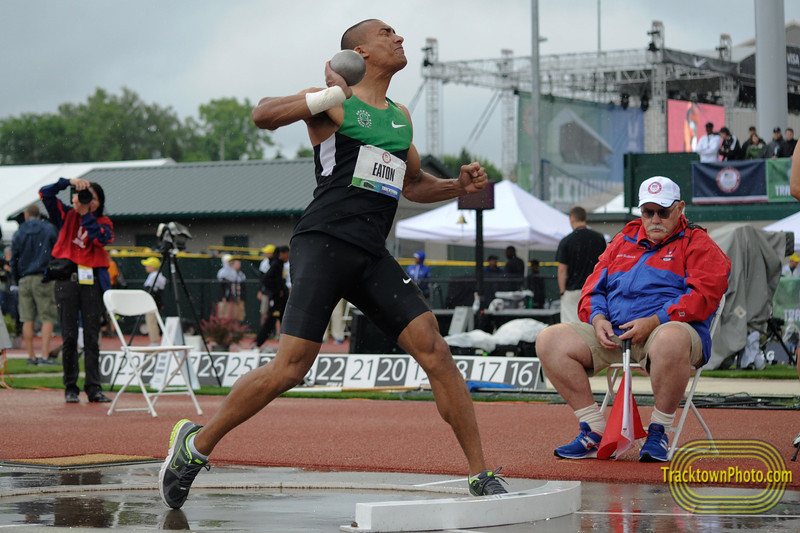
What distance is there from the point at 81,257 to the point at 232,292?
16.5m

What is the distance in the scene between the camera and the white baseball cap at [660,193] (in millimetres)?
6883

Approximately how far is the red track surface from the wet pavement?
53 centimetres

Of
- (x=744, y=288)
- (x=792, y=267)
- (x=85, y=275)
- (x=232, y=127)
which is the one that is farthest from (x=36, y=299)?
(x=232, y=127)

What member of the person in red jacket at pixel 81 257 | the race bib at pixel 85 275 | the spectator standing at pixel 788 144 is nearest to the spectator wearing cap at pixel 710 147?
the spectator standing at pixel 788 144

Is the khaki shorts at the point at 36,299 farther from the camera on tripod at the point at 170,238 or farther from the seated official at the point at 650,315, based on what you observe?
the seated official at the point at 650,315

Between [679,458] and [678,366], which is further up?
[678,366]

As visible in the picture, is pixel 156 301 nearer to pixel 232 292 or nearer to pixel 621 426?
pixel 232 292

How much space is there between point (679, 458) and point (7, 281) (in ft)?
69.9

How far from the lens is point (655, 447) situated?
6695mm

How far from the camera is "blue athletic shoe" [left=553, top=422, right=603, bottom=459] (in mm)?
6867

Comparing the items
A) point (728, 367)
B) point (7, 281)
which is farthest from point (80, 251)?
point (7, 281)

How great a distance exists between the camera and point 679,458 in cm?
680

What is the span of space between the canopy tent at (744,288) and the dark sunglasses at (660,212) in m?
9.11

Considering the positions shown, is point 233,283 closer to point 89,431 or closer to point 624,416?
point 89,431
